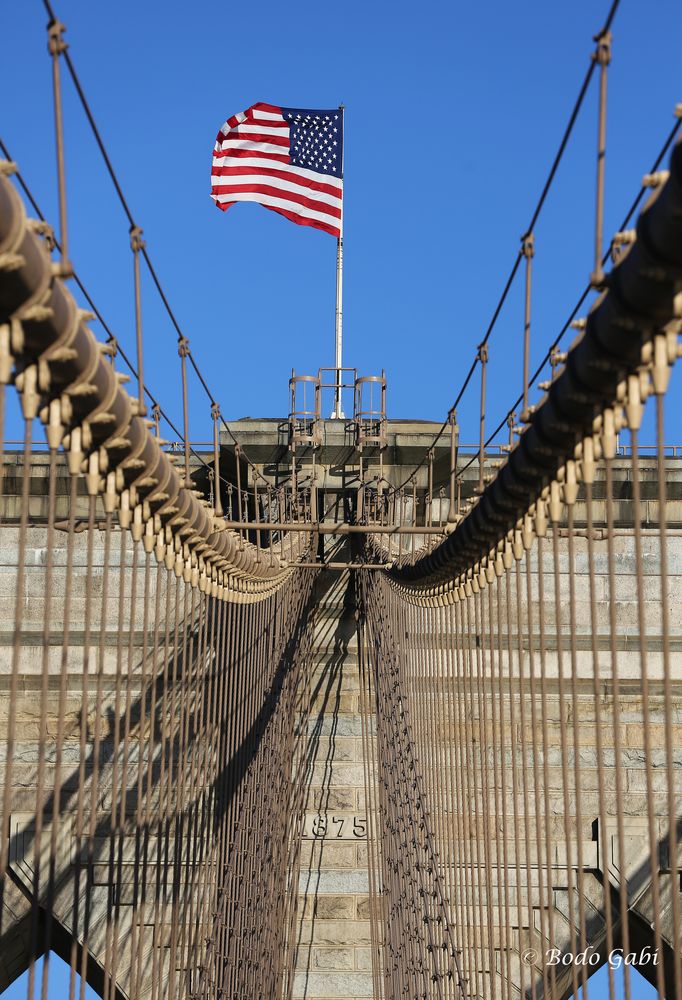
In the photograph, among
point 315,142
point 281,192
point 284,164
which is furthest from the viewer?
point 315,142

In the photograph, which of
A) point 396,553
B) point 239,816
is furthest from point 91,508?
point 396,553

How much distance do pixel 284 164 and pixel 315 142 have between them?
1.05 m

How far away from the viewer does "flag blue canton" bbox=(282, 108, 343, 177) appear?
1560cm

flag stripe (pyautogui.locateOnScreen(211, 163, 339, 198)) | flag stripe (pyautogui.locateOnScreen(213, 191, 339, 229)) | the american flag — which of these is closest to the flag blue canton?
the american flag

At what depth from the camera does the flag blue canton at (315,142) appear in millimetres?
15602

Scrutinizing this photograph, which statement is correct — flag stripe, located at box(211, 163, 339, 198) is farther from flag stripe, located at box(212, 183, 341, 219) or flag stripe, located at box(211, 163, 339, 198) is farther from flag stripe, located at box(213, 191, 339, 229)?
flag stripe, located at box(213, 191, 339, 229)

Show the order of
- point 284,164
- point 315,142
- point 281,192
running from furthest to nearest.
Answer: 1. point 315,142
2. point 284,164
3. point 281,192

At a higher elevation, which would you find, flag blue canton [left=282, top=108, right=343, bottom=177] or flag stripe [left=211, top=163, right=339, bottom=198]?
flag blue canton [left=282, top=108, right=343, bottom=177]

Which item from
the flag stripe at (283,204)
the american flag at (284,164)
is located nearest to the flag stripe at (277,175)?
the american flag at (284,164)

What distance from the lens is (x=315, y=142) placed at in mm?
16031

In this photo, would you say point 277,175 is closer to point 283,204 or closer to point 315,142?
point 283,204

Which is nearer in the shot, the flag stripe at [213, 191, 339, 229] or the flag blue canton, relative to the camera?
the flag stripe at [213, 191, 339, 229]

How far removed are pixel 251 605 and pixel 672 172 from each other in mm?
6865

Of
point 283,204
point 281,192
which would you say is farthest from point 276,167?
point 283,204
